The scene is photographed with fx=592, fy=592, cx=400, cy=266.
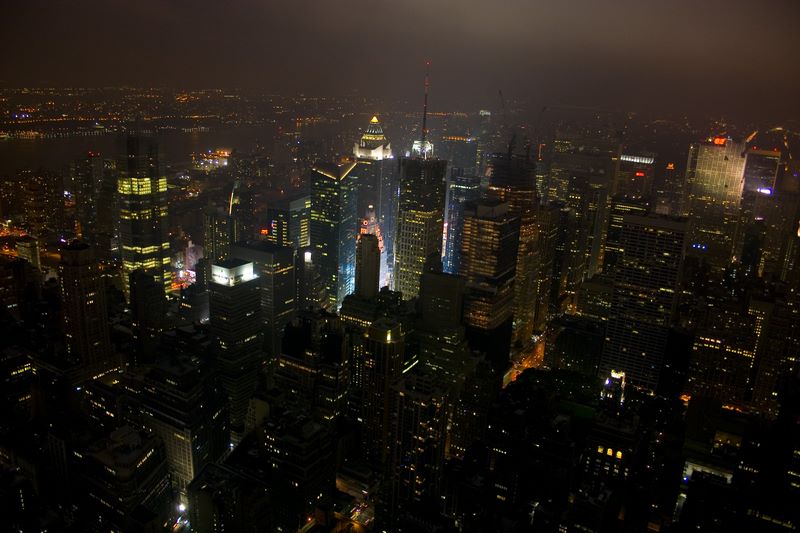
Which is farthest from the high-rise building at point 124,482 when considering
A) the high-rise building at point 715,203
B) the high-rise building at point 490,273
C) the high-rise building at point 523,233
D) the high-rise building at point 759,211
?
the high-rise building at point 759,211

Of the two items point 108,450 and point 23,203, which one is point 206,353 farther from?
point 23,203

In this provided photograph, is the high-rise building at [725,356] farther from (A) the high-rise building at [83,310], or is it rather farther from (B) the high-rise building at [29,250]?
(B) the high-rise building at [29,250]

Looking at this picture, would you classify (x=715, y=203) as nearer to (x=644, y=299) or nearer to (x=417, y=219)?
(x=644, y=299)

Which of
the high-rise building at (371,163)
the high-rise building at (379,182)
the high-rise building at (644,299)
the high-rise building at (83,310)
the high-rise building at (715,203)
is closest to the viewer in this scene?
the high-rise building at (83,310)

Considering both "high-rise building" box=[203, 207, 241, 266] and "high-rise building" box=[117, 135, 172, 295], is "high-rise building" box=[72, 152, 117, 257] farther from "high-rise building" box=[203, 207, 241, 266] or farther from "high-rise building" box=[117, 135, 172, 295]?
"high-rise building" box=[203, 207, 241, 266]

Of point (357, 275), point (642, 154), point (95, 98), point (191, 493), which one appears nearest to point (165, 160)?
point (95, 98)
